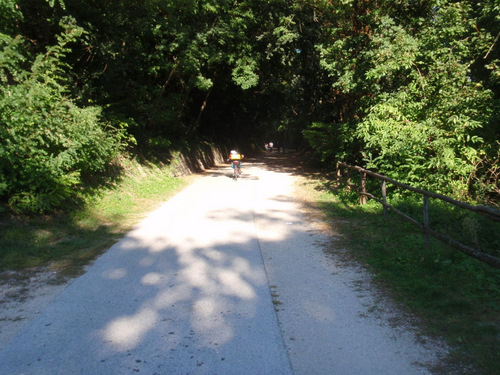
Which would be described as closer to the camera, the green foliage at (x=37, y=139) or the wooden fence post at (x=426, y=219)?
the wooden fence post at (x=426, y=219)

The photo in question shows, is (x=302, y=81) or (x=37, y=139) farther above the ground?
(x=302, y=81)

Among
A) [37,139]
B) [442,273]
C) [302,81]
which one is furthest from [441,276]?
[302,81]

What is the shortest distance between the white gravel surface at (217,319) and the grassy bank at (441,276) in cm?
28

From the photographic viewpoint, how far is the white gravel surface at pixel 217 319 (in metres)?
3.16

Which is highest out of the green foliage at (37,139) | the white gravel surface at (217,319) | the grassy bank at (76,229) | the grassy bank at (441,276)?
the green foliage at (37,139)

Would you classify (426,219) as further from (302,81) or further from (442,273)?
(302,81)

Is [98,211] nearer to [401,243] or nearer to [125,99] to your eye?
[125,99]

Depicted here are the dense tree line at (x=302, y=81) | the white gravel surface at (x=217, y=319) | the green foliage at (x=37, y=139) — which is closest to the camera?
the white gravel surface at (x=217, y=319)

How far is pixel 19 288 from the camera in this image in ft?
15.9

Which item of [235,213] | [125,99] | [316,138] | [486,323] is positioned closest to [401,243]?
[486,323]

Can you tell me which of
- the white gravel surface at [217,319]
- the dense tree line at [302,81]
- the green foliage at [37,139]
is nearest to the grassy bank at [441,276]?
the white gravel surface at [217,319]

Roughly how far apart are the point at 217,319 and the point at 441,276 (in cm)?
300

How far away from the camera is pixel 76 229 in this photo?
7906mm

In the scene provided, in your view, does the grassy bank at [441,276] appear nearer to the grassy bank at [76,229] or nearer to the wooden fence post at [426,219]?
the wooden fence post at [426,219]
